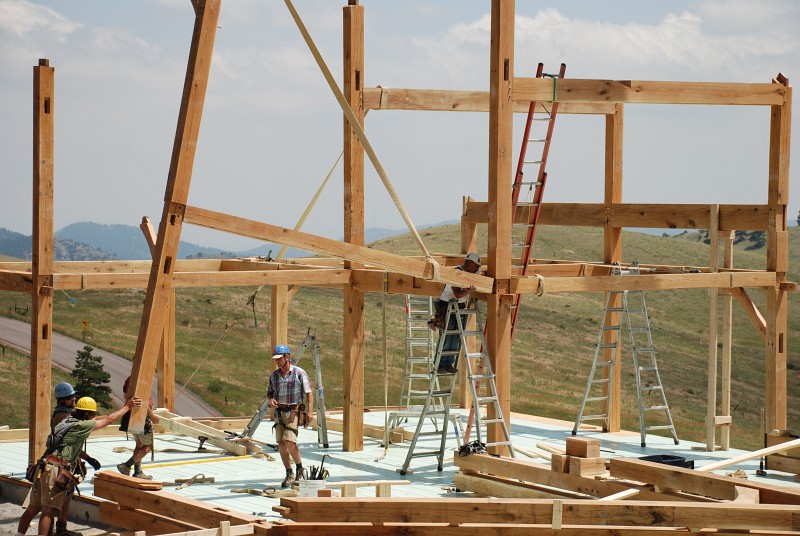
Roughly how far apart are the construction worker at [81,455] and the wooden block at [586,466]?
5060mm

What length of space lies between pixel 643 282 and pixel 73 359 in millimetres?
38311

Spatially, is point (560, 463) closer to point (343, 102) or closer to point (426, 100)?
point (343, 102)

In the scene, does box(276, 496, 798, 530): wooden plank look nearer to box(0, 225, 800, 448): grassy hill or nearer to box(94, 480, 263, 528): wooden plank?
box(94, 480, 263, 528): wooden plank

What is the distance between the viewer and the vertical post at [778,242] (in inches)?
691

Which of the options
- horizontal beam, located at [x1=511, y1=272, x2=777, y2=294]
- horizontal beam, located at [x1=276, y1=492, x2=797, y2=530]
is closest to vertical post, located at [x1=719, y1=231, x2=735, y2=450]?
horizontal beam, located at [x1=511, y1=272, x2=777, y2=294]

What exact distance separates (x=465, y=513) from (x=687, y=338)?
189 feet

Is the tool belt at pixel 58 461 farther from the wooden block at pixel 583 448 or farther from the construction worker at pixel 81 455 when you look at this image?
the wooden block at pixel 583 448

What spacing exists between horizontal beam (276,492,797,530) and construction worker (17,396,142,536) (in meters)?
2.41

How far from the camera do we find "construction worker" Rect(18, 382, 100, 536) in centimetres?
1275

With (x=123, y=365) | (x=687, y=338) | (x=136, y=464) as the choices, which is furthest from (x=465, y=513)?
(x=687, y=338)

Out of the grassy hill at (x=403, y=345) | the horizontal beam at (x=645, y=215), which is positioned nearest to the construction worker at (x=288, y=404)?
the horizontal beam at (x=645, y=215)

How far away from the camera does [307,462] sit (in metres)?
16.7

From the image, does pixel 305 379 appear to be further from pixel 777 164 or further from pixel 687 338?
pixel 687 338

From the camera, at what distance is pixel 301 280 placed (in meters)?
17.0
